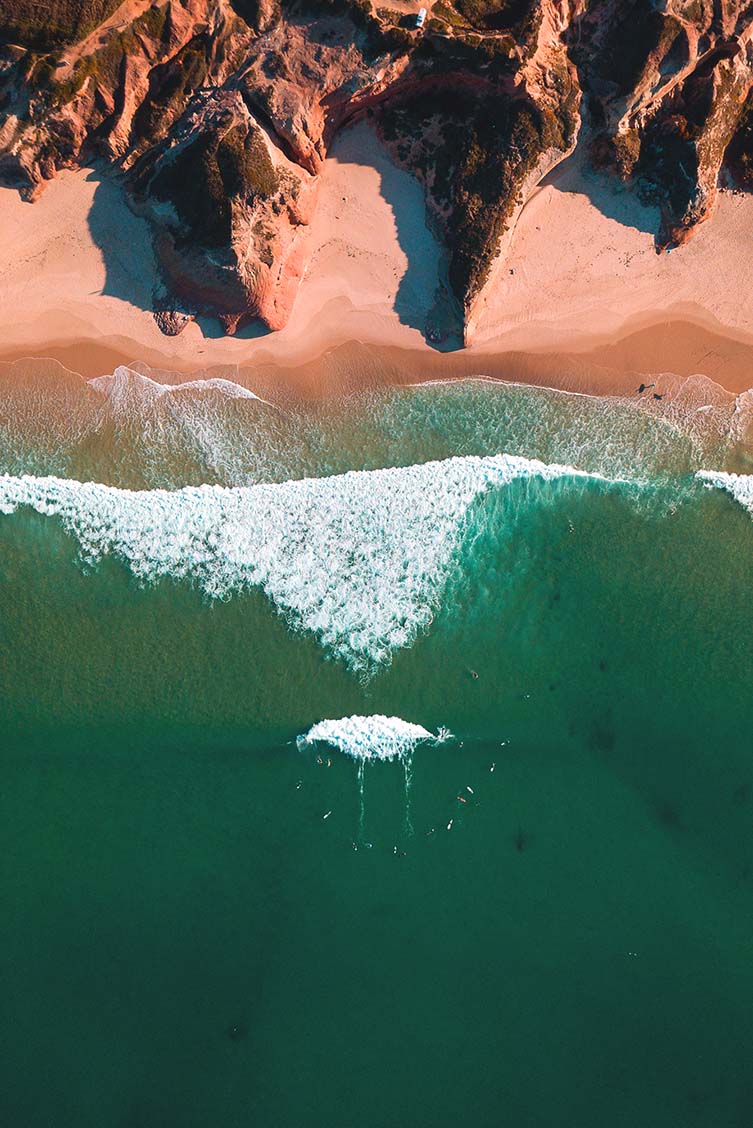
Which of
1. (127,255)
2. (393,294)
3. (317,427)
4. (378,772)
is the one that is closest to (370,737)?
(378,772)

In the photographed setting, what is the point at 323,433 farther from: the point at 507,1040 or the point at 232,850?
the point at 507,1040

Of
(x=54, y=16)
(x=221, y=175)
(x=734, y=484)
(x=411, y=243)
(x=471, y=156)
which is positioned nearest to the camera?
(x=54, y=16)

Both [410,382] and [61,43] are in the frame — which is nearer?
[61,43]

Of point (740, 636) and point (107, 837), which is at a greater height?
point (740, 636)

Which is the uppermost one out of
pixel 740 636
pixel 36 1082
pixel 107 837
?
pixel 740 636

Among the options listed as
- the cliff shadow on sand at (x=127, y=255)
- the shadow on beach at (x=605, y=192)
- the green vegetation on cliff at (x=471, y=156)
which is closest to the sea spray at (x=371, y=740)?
the cliff shadow on sand at (x=127, y=255)

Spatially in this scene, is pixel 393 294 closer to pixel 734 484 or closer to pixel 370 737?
pixel 734 484

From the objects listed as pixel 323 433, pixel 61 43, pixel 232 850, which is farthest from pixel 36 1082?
pixel 61 43

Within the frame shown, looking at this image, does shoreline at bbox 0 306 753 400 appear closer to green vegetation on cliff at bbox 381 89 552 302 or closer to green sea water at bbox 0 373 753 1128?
green sea water at bbox 0 373 753 1128
